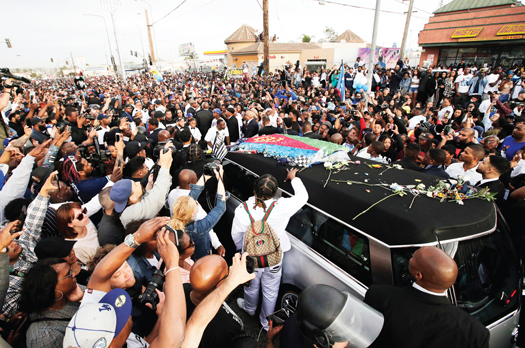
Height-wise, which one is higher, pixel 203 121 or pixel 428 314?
pixel 203 121

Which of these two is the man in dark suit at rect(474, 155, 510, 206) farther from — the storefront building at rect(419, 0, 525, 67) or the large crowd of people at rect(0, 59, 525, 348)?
the storefront building at rect(419, 0, 525, 67)

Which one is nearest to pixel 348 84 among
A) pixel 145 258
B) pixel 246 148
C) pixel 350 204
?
pixel 246 148

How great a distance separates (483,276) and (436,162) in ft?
7.36

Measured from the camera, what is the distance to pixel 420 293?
1771mm

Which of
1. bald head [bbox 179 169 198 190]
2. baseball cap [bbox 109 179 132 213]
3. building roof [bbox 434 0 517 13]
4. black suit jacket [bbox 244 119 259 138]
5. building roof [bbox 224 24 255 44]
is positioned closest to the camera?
baseball cap [bbox 109 179 132 213]

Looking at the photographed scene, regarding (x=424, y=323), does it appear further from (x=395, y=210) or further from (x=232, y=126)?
(x=232, y=126)

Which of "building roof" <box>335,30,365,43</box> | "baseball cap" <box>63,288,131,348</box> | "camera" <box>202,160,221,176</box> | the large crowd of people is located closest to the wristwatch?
the large crowd of people

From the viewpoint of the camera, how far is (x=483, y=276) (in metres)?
2.12

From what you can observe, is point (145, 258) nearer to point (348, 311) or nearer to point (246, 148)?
point (348, 311)

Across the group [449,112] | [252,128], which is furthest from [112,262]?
[449,112]

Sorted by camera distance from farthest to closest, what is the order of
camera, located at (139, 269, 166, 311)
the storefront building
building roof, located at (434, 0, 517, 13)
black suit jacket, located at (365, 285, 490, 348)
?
building roof, located at (434, 0, 517, 13) → the storefront building → camera, located at (139, 269, 166, 311) → black suit jacket, located at (365, 285, 490, 348)

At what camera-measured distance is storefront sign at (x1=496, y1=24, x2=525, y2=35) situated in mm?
15289

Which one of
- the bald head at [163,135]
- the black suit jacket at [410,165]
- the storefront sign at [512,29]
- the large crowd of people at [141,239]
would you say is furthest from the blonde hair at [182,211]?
the storefront sign at [512,29]

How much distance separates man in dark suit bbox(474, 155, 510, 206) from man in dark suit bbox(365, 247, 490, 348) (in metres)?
2.38
